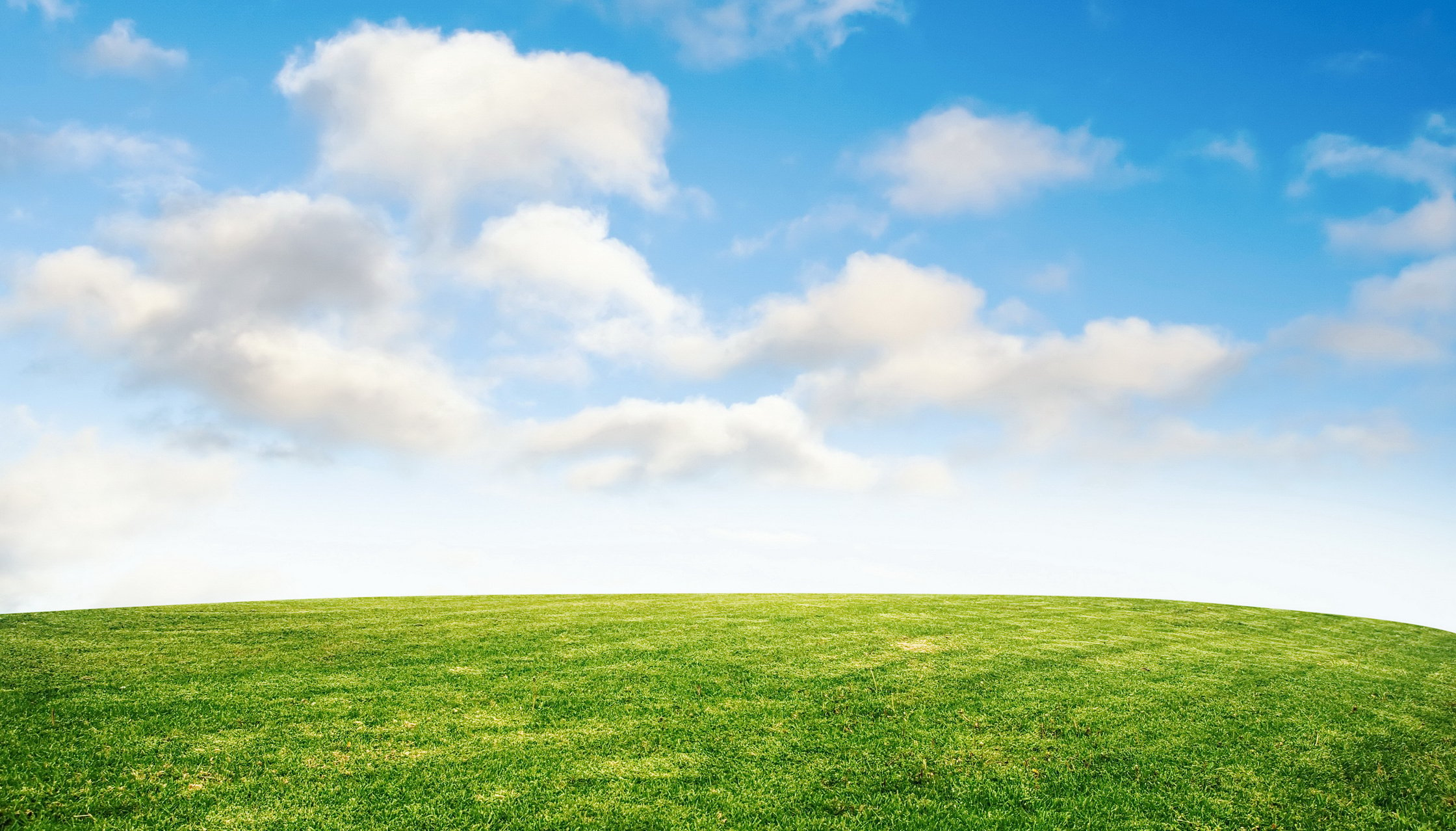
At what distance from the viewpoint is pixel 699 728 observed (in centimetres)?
803

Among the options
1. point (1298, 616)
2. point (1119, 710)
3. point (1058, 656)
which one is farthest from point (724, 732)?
point (1298, 616)

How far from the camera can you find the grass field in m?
6.40

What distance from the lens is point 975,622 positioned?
585 inches

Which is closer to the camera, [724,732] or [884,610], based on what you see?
[724,732]

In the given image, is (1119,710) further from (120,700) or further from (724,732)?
(120,700)

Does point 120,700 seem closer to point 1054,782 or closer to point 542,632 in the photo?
point 542,632

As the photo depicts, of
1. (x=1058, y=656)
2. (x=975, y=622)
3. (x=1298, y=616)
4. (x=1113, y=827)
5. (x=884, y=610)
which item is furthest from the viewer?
(x=1298, y=616)

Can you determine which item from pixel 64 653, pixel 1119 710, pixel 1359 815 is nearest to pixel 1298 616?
pixel 1119 710

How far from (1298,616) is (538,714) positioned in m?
19.4

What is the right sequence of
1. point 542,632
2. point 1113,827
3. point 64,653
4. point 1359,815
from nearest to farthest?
point 1113,827 < point 1359,815 < point 64,653 < point 542,632

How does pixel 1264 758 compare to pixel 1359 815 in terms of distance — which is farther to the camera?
pixel 1264 758

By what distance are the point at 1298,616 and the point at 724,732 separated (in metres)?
17.9

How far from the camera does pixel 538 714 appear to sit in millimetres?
8500

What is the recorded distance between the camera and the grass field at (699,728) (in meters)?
6.40
